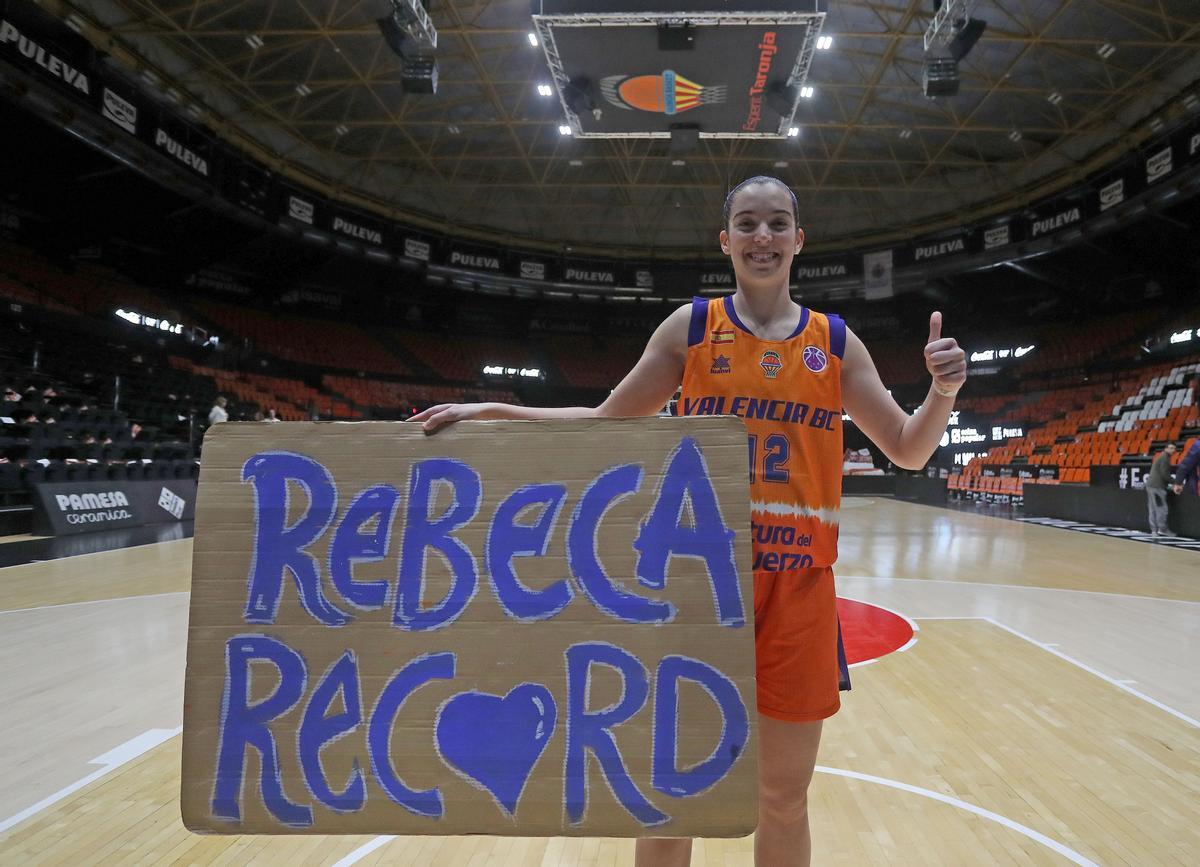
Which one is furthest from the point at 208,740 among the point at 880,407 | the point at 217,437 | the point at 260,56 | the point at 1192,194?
the point at 1192,194

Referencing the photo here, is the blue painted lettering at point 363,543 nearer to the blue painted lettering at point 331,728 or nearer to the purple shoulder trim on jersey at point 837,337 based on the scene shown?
the blue painted lettering at point 331,728

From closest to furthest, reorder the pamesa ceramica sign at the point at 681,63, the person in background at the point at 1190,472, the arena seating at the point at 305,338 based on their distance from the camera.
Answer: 1. the pamesa ceramica sign at the point at 681,63
2. the person in background at the point at 1190,472
3. the arena seating at the point at 305,338

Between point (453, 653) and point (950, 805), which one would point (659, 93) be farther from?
point (453, 653)

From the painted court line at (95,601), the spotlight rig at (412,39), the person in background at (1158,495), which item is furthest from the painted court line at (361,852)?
the person in background at (1158,495)

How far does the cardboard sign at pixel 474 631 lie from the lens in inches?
40.5

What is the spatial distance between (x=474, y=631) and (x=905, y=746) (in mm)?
2364

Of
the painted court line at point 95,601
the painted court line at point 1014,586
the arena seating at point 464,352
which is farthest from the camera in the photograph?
the arena seating at point 464,352

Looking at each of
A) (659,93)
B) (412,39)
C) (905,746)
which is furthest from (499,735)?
(412,39)

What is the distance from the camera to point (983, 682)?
3406mm

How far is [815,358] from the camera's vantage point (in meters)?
1.36

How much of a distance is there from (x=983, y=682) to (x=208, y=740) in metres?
3.61

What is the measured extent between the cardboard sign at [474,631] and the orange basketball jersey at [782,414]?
0.25 metres

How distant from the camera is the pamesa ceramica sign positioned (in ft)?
18.4

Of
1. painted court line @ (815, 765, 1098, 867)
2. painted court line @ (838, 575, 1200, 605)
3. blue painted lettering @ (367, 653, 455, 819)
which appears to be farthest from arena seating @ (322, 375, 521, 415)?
blue painted lettering @ (367, 653, 455, 819)
